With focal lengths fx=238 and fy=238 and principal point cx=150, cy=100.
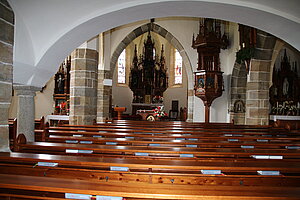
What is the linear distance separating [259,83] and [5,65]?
7.07 m

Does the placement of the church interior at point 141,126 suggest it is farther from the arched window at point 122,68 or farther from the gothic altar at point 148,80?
the arched window at point 122,68

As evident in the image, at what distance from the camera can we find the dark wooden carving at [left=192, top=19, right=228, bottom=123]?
9828 millimetres

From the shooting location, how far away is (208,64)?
10406 mm

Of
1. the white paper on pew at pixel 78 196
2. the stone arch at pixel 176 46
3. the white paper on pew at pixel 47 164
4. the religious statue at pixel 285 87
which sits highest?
the stone arch at pixel 176 46

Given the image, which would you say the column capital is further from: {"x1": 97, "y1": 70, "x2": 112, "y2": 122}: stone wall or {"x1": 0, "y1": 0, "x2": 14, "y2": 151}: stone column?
{"x1": 97, "y1": 70, "x2": 112, "y2": 122}: stone wall

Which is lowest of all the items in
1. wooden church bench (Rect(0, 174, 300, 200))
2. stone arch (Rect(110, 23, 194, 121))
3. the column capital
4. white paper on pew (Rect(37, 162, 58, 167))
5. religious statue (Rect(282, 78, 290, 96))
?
white paper on pew (Rect(37, 162, 58, 167))

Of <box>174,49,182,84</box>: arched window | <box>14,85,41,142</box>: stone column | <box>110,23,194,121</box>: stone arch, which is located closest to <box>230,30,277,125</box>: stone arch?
<box>110,23,194,121</box>: stone arch

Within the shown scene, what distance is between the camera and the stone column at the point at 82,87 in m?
6.88

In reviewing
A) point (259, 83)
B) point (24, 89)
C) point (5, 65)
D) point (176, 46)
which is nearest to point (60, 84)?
point (176, 46)

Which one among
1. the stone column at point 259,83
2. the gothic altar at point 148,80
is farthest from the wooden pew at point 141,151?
the gothic altar at point 148,80

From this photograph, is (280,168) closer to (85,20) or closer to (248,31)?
(85,20)

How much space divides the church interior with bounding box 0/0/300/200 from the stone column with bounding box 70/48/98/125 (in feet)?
0.10

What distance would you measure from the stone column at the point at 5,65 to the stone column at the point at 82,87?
379cm

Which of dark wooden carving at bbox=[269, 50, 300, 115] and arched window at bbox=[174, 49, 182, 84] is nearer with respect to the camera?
dark wooden carving at bbox=[269, 50, 300, 115]
